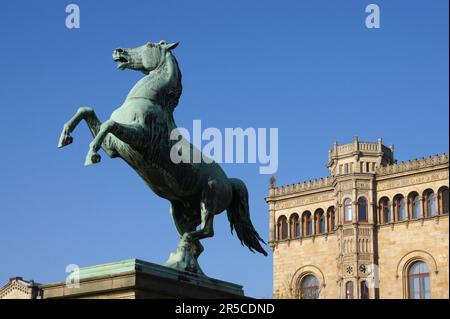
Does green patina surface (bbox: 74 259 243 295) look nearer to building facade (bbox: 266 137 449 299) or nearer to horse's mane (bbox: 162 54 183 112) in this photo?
horse's mane (bbox: 162 54 183 112)

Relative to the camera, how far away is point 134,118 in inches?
424

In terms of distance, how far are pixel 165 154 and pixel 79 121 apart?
1138 millimetres

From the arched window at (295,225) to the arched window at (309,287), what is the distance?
3226mm

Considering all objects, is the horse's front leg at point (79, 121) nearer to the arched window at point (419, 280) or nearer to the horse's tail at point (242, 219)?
the horse's tail at point (242, 219)

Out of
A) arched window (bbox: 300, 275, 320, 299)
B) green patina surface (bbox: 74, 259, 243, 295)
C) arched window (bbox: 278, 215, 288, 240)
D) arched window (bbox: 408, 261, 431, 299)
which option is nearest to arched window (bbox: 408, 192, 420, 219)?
arched window (bbox: 408, 261, 431, 299)

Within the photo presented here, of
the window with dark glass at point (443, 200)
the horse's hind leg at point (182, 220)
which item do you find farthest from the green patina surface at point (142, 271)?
the window with dark glass at point (443, 200)

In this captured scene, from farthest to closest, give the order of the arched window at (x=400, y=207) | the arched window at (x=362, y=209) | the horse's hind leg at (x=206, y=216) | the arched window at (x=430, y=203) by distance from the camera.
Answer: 1. the arched window at (x=362, y=209)
2. the arched window at (x=400, y=207)
3. the arched window at (x=430, y=203)
4. the horse's hind leg at (x=206, y=216)

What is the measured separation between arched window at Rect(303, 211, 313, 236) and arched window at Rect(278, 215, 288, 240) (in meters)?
1.66

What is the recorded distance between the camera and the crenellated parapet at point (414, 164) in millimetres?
57812

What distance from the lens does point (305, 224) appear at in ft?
209

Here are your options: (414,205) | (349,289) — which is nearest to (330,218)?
(349,289)
